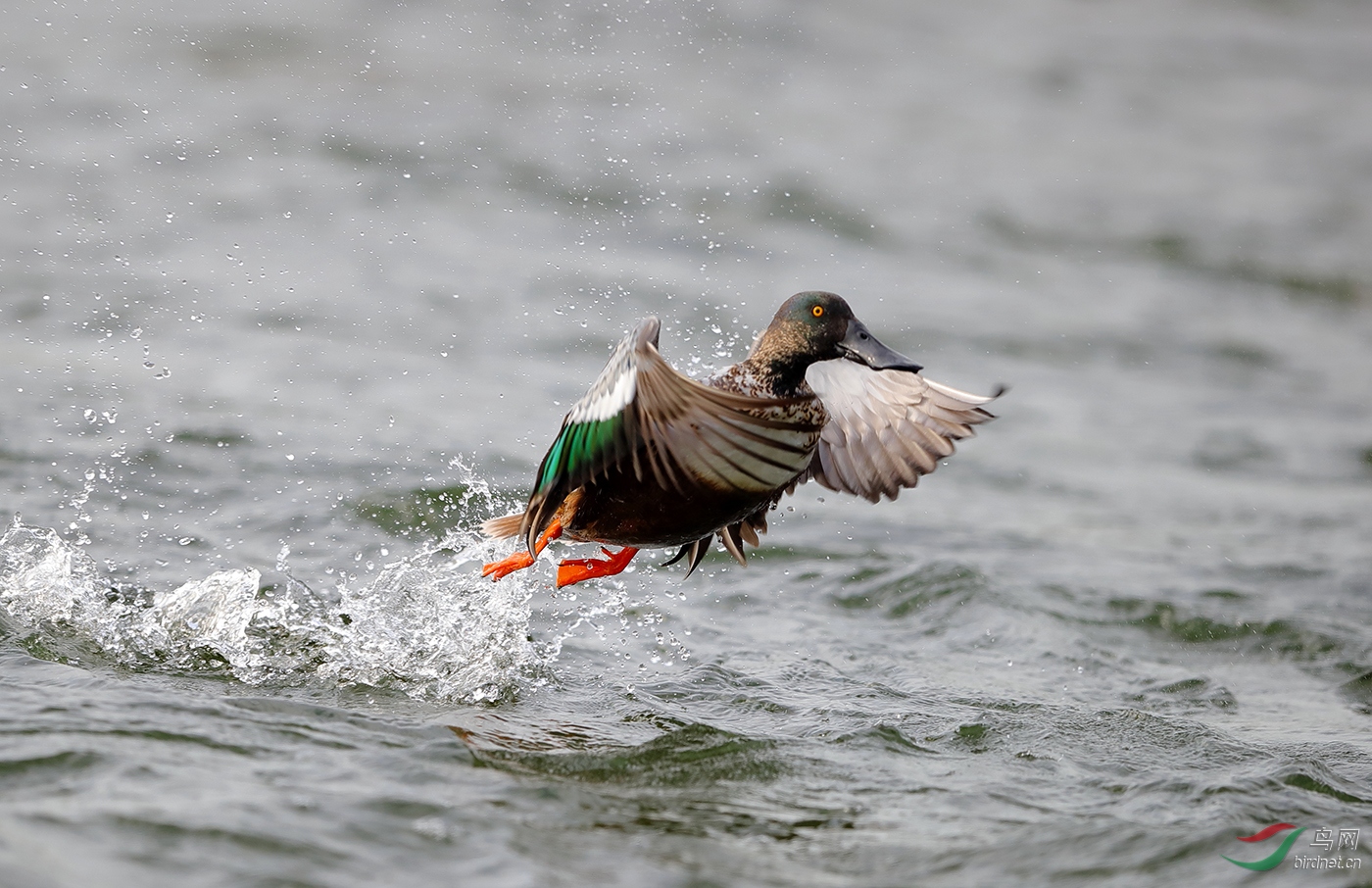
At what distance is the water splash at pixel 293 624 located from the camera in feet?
16.0

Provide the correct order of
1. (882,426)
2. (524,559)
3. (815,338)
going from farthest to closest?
(882,426) < (524,559) < (815,338)

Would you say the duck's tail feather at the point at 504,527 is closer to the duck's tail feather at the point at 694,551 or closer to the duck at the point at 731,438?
the duck at the point at 731,438

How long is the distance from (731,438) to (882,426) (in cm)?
117

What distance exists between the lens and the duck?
4.04 meters

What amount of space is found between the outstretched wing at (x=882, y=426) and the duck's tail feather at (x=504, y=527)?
3.45ft

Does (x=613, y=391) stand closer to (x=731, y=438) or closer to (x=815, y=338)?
(x=731, y=438)

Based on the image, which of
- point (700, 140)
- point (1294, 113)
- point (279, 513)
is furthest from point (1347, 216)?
point (279, 513)

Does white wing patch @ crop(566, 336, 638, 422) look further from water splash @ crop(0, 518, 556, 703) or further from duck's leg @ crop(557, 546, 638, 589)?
water splash @ crop(0, 518, 556, 703)

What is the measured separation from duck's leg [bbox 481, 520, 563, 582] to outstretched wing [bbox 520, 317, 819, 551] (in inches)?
9.9

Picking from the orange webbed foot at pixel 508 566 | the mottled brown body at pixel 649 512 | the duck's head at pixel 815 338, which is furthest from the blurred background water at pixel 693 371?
the duck's head at pixel 815 338

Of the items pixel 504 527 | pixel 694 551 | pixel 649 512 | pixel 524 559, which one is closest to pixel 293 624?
pixel 504 527

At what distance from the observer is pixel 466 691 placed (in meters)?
4.87

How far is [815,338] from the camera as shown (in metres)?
4.53

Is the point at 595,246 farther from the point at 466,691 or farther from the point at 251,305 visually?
the point at 466,691
